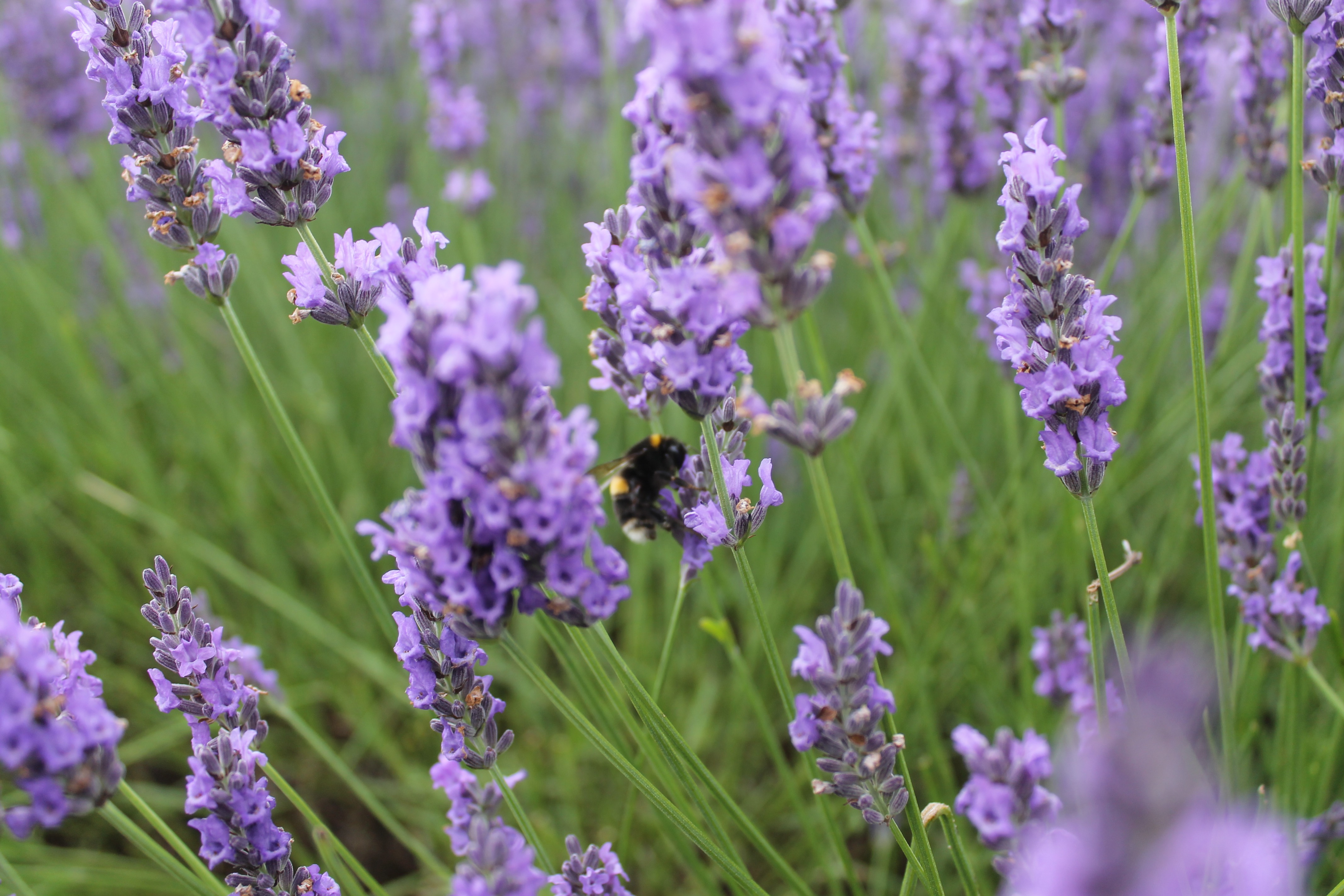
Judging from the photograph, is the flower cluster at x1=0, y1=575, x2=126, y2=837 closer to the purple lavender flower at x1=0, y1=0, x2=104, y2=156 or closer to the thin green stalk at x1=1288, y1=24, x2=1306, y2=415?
the thin green stalk at x1=1288, y1=24, x2=1306, y2=415

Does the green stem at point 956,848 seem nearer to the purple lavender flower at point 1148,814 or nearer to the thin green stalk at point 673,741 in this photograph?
the thin green stalk at point 673,741

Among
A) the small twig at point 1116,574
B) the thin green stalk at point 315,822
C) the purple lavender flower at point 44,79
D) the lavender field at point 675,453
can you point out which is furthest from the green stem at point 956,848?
the purple lavender flower at point 44,79

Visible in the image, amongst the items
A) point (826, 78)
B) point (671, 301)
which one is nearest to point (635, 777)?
point (671, 301)

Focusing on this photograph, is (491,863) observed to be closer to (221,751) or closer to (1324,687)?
(221,751)

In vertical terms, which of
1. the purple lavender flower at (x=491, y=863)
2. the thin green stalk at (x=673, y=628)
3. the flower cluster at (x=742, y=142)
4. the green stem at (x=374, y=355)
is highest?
the green stem at (x=374, y=355)

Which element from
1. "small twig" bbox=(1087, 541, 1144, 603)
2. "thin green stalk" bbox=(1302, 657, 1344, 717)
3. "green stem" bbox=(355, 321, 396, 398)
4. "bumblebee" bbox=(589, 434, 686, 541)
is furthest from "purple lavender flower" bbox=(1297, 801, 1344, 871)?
"green stem" bbox=(355, 321, 396, 398)

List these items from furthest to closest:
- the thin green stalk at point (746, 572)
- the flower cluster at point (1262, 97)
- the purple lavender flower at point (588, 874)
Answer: the flower cluster at point (1262, 97) < the purple lavender flower at point (588, 874) < the thin green stalk at point (746, 572)
